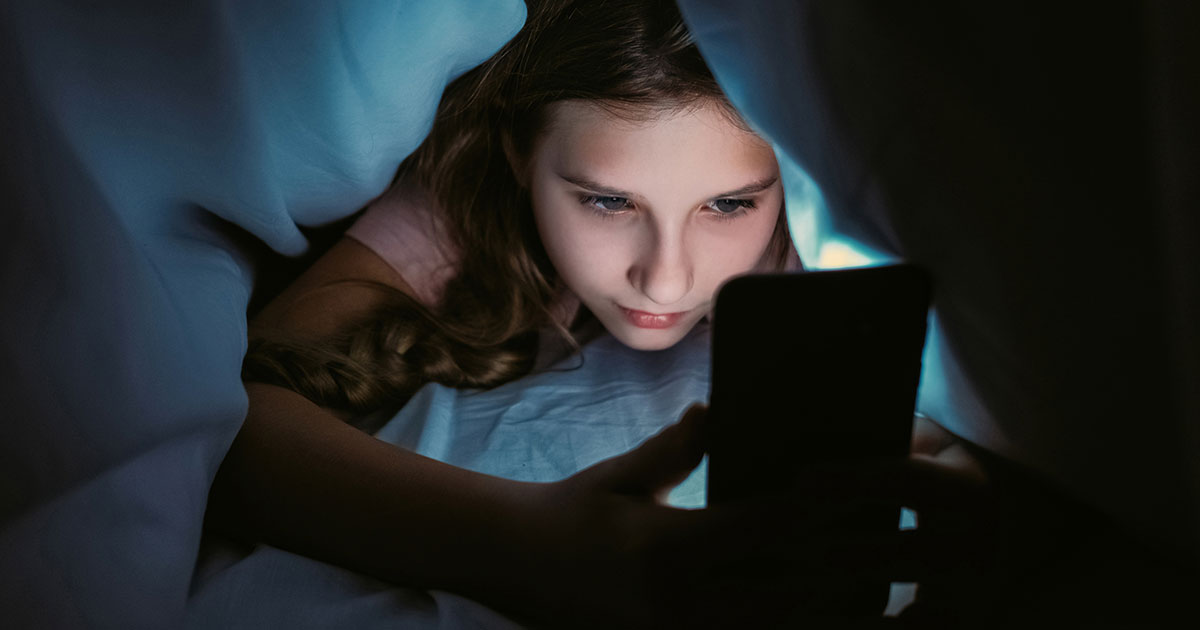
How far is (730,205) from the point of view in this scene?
69 centimetres

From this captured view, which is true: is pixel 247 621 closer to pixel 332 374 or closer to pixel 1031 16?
pixel 332 374

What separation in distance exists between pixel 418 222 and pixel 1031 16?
27.2 inches

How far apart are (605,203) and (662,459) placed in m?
0.34

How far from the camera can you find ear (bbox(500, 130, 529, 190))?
2.54 ft

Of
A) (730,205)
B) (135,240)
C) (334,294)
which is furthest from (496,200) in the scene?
(135,240)

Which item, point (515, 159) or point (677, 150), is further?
point (515, 159)

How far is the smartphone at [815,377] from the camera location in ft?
1.17

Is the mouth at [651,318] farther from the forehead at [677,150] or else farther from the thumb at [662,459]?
the thumb at [662,459]

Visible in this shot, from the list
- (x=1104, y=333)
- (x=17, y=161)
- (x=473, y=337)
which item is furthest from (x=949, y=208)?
(x=473, y=337)

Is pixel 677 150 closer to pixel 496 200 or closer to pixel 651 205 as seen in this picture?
pixel 651 205

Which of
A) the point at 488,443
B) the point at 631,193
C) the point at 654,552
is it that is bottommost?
the point at 488,443

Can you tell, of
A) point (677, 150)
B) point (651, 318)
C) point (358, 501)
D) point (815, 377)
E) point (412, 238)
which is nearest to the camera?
point (815, 377)

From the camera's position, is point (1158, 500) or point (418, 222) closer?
point (1158, 500)

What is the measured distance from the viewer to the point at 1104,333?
12.8 inches
